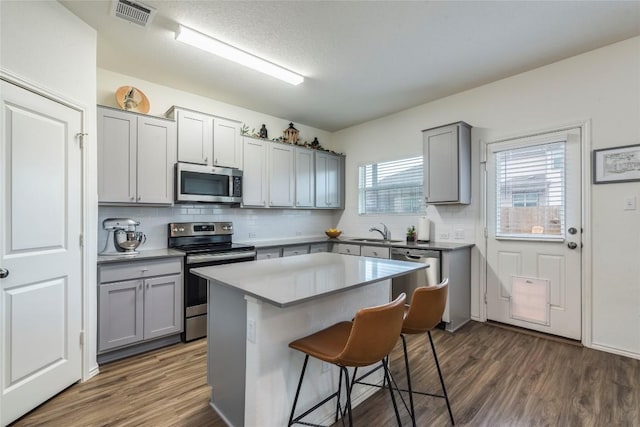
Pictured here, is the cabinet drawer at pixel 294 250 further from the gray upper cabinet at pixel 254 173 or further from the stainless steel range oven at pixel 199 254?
the gray upper cabinet at pixel 254 173

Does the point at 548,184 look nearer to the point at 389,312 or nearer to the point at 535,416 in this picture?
the point at 535,416

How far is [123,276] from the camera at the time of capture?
2639mm

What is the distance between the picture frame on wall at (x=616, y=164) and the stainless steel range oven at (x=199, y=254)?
12.0 ft

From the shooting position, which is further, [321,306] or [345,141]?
[345,141]

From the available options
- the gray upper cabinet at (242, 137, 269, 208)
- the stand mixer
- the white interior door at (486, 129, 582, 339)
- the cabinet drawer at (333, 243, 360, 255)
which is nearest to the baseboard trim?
the white interior door at (486, 129, 582, 339)

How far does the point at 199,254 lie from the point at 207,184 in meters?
0.90

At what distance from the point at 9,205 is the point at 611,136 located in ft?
15.7

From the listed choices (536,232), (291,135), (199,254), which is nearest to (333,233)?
(291,135)

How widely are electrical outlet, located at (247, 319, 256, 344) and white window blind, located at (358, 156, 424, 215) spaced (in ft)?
10.9

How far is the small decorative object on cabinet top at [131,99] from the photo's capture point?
3117 mm

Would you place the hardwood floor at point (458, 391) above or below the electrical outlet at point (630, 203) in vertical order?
below

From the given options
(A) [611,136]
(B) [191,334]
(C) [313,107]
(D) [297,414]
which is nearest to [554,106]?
(A) [611,136]

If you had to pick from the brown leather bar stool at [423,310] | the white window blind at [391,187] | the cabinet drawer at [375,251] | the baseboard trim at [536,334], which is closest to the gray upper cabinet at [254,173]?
the cabinet drawer at [375,251]

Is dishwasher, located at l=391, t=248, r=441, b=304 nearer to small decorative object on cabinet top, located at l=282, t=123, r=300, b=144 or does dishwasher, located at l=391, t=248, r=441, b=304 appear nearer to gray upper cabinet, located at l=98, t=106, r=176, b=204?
small decorative object on cabinet top, located at l=282, t=123, r=300, b=144
